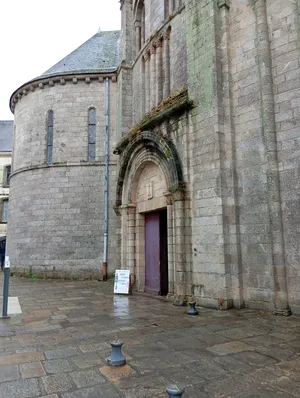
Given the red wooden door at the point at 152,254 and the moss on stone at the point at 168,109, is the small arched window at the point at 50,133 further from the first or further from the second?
the red wooden door at the point at 152,254

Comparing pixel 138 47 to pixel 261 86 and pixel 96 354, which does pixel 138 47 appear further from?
pixel 96 354

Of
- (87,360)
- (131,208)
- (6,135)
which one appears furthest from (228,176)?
(6,135)

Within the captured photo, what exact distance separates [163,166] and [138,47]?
694cm

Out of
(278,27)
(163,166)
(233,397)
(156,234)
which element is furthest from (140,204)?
(233,397)

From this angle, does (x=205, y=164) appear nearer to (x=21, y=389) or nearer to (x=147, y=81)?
(x=147, y=81)

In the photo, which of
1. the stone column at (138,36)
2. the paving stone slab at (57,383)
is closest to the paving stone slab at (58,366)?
the paving stone slab at (57,383)

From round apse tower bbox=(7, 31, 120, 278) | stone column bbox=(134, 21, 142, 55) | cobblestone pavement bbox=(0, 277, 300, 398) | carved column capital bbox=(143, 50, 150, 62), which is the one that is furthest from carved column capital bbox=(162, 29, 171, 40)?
cobblestone pavement bbox=(0, 277, 300, 398)

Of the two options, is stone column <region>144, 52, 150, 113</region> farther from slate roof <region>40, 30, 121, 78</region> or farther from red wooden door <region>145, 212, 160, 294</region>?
red wooden door <region>145, 212, 160, 294</region>

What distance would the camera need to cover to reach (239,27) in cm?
794

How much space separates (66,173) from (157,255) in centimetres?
715

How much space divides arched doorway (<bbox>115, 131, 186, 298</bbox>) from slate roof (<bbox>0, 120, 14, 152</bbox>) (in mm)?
21770

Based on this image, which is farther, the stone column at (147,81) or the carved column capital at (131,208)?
the stone column at (147,81)

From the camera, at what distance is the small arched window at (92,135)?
15359mm

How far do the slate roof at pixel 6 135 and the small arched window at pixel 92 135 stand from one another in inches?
671
